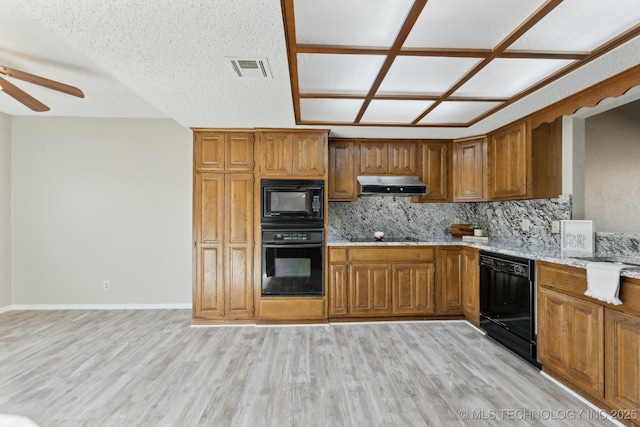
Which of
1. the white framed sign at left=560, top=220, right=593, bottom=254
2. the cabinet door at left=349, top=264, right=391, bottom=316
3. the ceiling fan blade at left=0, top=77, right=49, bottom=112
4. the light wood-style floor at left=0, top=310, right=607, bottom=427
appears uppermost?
the ceiling fan blade at left=0, top=77, right=49, bottom=112

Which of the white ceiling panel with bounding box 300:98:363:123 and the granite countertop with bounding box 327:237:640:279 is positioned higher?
the white ceiling panel with bounding box 300:98:363:123

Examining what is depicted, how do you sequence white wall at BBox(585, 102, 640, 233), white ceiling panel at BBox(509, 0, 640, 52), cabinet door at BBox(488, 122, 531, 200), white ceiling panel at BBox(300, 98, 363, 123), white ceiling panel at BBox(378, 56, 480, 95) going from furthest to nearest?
cabinet door at BBox(488, 122, 531, 200) → white ceiling panel at BBox(300, 98, 363, 123) → white wall at BBox(585, 102, 640, 233) → white ceiling panel at BBox(378, 56, 480, 95) → white ceiling panel at BBox(509, 0, 640, 52)

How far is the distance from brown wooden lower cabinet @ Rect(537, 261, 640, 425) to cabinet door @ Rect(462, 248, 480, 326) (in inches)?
34.5

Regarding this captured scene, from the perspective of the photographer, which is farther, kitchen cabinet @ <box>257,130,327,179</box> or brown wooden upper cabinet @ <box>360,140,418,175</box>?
brown wooden upper cabinet @ <box>360,140,418,175</box>

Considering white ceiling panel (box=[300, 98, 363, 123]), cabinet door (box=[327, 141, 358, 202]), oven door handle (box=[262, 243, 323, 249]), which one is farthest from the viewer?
cabinet door (box=[327, 141, 358, 202])

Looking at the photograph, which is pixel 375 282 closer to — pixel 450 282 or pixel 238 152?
pixel 450 282

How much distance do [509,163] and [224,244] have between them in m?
3.34

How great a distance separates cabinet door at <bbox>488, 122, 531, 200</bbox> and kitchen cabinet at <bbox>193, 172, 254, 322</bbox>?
287 cm

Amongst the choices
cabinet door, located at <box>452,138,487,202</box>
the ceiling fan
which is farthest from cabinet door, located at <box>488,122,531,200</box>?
the ceiling fan

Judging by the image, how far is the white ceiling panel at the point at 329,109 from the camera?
2662 millimetres

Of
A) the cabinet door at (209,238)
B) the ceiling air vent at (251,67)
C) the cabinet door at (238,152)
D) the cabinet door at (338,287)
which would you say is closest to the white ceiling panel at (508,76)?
the ceiling air vent at (251,67)

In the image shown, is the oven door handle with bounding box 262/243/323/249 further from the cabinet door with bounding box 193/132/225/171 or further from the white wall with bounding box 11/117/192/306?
the white wall with bounding box 11/117/192/306

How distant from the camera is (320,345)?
2.91 meters

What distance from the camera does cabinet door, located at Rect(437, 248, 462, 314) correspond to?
3525mm
